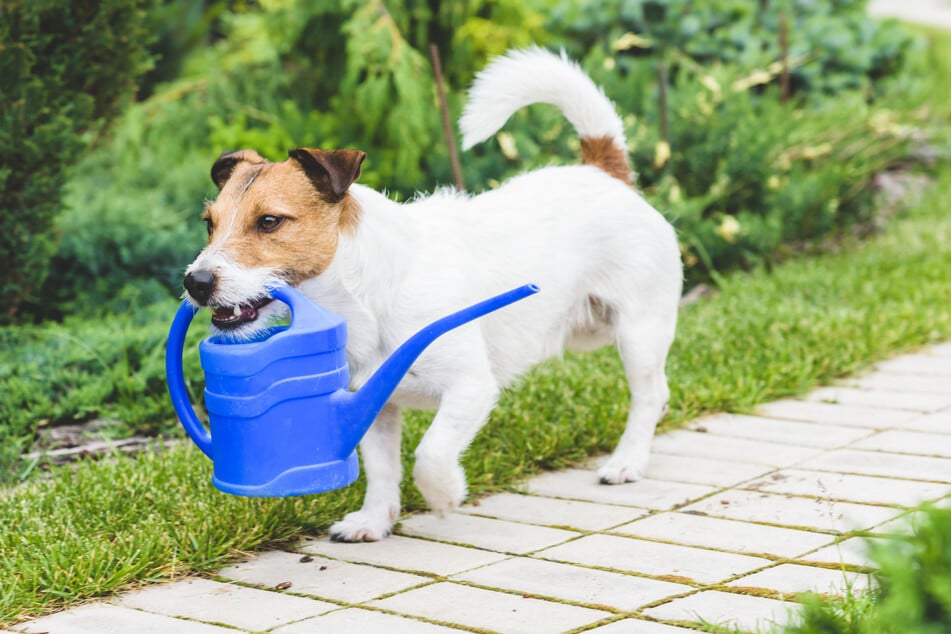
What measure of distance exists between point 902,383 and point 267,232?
3149 mm

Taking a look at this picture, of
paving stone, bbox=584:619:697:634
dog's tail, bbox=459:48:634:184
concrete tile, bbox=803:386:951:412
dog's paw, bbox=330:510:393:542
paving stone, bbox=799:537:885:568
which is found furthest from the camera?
concrete tile, bbox=803:386:951:412

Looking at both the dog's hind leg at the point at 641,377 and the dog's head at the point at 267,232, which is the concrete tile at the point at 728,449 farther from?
the dog's head at the point at 267,232

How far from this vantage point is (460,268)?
12.2 feet

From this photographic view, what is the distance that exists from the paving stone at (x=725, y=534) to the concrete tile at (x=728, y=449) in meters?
0.69

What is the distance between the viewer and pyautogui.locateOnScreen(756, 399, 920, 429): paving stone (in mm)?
4730

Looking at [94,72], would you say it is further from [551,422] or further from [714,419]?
[714,419]

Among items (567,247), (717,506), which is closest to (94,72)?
(567,247)

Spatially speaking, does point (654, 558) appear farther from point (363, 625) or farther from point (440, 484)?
A: point (363, 625)

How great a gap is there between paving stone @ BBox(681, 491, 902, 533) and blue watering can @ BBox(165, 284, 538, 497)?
1.04 m

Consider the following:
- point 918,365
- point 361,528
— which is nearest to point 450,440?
point 361,528

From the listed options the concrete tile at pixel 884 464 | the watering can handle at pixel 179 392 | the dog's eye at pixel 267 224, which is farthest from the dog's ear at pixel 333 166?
the concrete tile at pixel 884 464

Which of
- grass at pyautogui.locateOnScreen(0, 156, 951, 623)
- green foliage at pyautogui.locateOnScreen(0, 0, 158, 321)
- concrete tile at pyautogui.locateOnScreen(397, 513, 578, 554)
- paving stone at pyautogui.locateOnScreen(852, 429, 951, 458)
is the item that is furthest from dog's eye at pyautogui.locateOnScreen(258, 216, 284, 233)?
green foliage at pyautogui.locateOnScreen(0, 0, 158, 321)

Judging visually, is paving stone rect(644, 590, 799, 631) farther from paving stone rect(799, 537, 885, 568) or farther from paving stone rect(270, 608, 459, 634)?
paving stone rect(270, 608, 459, 634)

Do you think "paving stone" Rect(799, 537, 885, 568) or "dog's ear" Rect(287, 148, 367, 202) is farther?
"dog's ear" Rect(287, 148, 367, 202)
